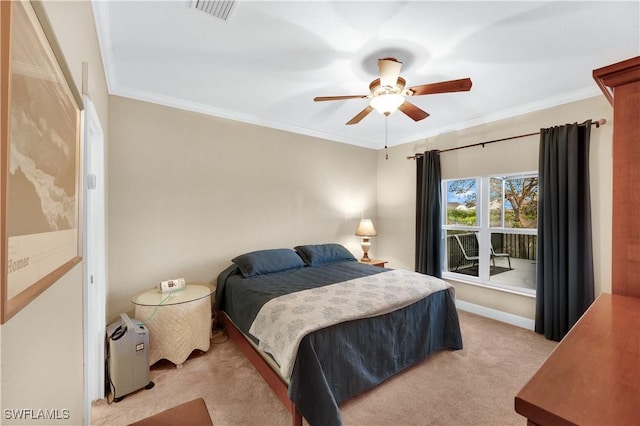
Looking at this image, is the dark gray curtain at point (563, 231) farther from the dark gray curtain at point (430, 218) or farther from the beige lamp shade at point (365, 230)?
the beige lamp shade at point (365, 230)

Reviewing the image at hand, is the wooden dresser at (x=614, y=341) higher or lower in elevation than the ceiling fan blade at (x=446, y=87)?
lower

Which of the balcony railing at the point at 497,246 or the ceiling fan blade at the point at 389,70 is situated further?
the balcony railing at the point at 497,246

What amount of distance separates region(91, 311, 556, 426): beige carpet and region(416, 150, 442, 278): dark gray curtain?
1294 millimetres

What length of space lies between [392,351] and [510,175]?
260 centimetres

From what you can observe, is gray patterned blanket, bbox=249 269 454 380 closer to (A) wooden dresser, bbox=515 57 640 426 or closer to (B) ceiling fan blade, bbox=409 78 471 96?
(A) wooden dresser, bbox=515 57 640 426

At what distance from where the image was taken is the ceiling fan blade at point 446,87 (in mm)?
1860

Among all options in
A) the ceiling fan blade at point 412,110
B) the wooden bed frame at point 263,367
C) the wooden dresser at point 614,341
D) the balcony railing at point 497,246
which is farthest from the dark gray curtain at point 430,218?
the wooden dresser at point 614,341

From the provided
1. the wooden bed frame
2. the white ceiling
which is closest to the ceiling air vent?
the white ceiling

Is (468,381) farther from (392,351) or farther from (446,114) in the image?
(446,114)

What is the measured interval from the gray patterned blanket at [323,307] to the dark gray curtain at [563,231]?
1157mm

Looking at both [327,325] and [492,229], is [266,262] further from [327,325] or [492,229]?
[492,229]

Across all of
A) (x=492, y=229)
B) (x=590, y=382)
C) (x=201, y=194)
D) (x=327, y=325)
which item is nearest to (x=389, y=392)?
(x=327, y=325)

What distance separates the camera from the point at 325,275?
2982mm

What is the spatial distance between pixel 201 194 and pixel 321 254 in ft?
5.38
